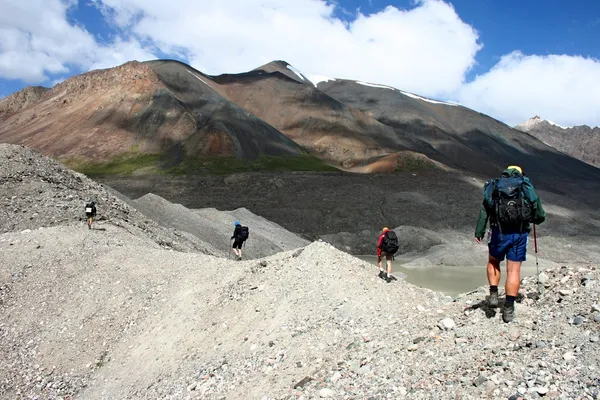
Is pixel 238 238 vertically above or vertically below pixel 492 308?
below

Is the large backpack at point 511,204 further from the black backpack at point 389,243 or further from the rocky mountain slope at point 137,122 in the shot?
the rocky mountain slope at point 137,122

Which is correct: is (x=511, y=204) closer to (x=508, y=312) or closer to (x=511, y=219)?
(x=511, y=219)

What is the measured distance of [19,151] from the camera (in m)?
25.6

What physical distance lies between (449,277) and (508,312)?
35520mm

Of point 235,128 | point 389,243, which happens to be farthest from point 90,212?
point 235,128

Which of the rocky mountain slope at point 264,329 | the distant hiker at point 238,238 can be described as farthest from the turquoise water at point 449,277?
the rocky mountain slope at point 264,329

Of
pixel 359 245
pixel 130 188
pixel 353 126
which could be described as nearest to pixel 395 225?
pixel 359 245

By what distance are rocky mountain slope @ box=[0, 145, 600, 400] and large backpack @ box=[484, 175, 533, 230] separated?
4.26ft

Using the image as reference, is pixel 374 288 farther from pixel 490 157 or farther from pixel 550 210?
pixel 490 157

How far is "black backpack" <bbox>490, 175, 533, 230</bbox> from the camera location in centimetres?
725

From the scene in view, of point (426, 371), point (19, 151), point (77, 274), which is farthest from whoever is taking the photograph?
point (19, 151)

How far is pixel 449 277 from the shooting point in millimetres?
41062

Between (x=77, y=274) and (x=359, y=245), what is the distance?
44.7 metres

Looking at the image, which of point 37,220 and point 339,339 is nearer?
point 339,339
